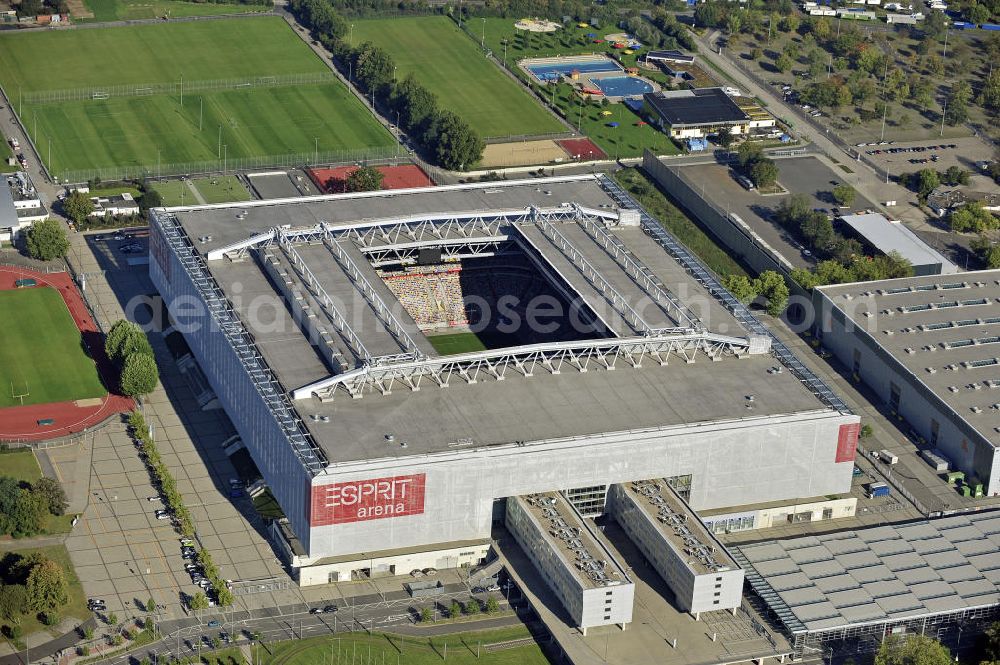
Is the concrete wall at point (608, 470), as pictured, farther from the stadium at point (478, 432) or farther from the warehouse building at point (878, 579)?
the warehouse building at point (878, 579)

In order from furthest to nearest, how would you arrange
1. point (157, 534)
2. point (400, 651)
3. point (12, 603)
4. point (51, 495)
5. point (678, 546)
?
point (51, 495) < point (157, 534) < point (678, 546) < point (400, 651) < point (12, 603)

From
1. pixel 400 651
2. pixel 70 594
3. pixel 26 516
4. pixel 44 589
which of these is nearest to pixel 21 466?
pixel 26 516

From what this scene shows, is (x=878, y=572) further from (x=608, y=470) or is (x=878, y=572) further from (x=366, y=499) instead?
(x=366, y=499)

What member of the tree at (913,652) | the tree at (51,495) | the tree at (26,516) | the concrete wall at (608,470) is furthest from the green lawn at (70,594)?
the tree at (913,652)

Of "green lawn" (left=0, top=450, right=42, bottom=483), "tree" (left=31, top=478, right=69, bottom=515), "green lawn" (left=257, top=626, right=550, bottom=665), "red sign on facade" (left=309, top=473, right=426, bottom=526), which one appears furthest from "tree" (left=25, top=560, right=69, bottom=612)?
"red sign on facade" (left=309, top=473, right=426, bottom=526)

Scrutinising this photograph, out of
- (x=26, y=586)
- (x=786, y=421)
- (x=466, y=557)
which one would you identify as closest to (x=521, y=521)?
(x=466, y=557)

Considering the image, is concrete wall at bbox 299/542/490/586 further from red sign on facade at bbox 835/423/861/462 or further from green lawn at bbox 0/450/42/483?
red sign on facade at bbox 835/423/861/462
